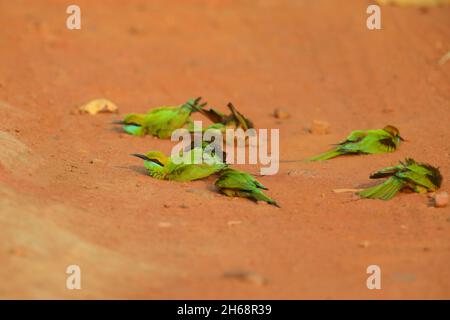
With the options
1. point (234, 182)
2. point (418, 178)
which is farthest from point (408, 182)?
point (234, 182)

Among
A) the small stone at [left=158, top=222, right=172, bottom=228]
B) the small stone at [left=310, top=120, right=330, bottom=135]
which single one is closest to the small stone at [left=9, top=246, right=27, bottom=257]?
the small stone at [left=158, top=222, right=172, bottom=228]

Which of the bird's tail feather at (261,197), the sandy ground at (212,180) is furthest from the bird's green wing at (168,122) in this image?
the bird's tail feather at (261,197)

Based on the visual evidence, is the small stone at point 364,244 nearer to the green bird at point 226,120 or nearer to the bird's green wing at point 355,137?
the bird's green wing at point 355,137

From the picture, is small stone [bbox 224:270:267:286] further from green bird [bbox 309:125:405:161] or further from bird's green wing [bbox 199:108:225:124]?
bird's green wing [bbox 199:108:225:124]

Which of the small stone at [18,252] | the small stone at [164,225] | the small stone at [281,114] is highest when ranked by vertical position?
the small stone at [281,114]
